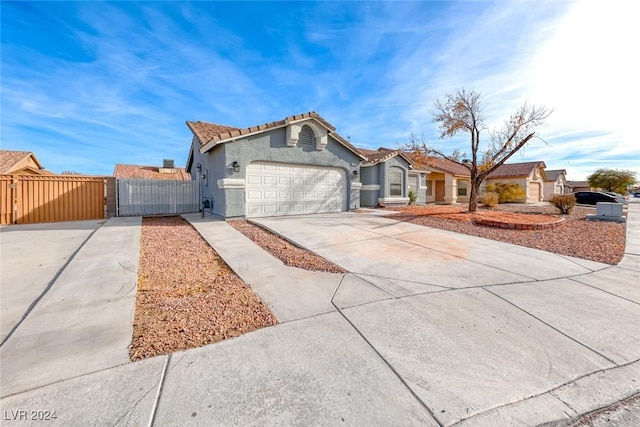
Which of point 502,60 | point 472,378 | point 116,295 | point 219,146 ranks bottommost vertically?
point 472,378

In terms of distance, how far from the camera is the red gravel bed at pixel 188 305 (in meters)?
2.59

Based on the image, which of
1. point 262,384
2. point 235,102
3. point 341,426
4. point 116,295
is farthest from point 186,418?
point 235,102

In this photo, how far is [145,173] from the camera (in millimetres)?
26031

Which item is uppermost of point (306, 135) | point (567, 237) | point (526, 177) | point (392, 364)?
point (306, 135)

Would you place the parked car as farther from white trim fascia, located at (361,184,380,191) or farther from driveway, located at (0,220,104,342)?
driveway, located at (0,220,104,342)

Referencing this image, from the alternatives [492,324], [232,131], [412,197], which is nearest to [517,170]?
[412,197]

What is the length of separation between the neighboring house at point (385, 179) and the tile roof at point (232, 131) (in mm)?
3752

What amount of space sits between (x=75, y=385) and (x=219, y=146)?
952cm

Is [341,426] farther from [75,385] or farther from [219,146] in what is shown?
[219,146]

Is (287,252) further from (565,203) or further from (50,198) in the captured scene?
(565,203)

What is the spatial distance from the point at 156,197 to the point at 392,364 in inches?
548

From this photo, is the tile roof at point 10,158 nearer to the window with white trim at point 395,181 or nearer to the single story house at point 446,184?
the window with white trim at point 395,181

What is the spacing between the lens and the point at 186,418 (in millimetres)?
1693

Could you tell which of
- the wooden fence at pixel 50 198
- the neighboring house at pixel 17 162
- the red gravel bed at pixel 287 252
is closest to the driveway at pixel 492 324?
the red gravel bed at pixel 287 252
